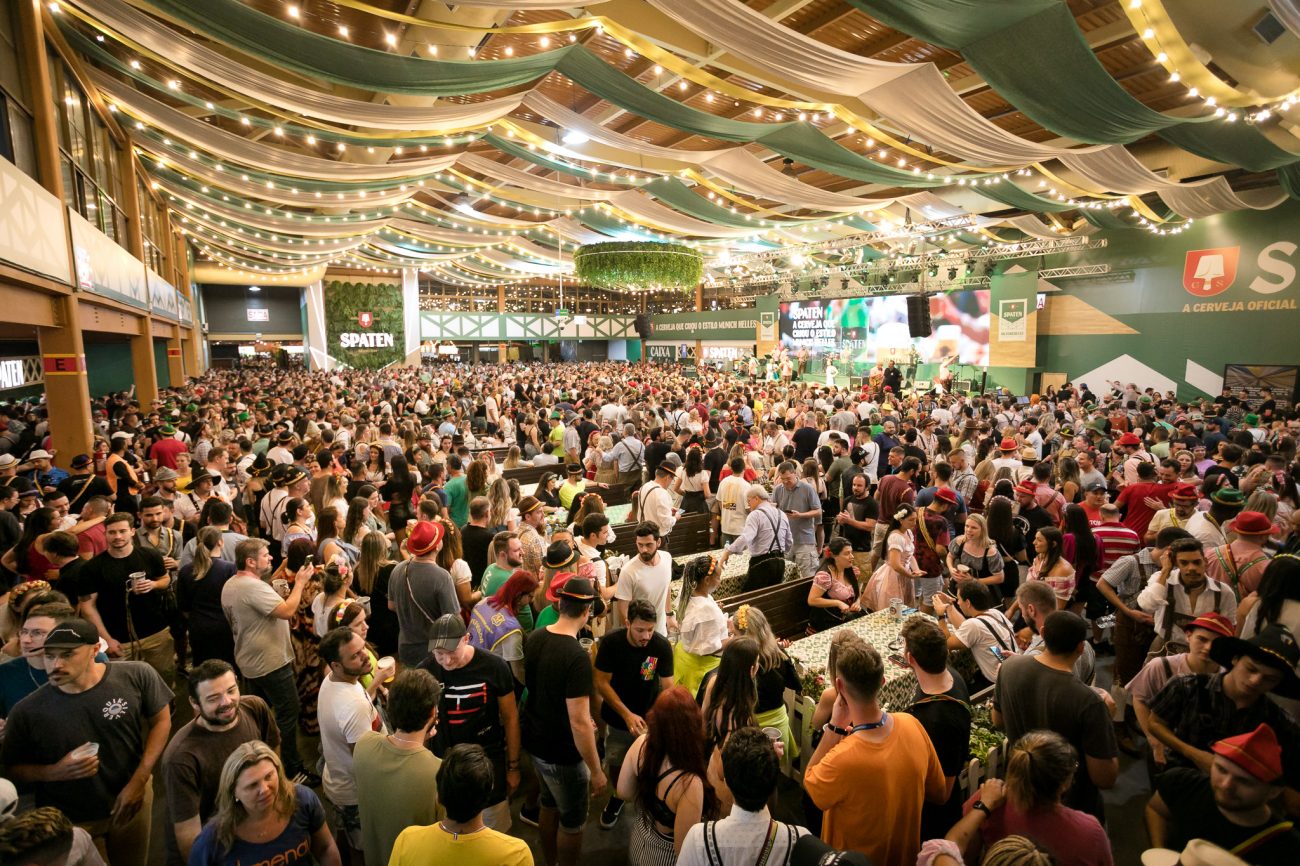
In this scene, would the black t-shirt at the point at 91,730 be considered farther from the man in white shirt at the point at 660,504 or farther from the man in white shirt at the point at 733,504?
the man in white shirt at the point at 733,504

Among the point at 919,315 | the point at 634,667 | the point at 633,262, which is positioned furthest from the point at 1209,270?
the point at 634,667

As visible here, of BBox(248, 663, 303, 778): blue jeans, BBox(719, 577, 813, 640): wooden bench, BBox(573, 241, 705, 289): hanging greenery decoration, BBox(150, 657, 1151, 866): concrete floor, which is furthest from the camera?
BBox(573, 241, 705, 289): hanging greenery decoration

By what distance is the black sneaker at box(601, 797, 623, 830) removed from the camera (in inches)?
118

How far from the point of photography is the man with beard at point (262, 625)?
10.1 ft

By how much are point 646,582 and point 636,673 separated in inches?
27.6

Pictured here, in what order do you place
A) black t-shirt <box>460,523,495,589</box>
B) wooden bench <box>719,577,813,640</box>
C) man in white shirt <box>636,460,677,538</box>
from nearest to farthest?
wooden bench <box>719,577,813,640</box> < black t-shirt <box>460,523,495,589</box> < man in white shirt <box>636,460,677,538</box>

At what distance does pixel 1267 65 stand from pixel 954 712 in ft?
32.2

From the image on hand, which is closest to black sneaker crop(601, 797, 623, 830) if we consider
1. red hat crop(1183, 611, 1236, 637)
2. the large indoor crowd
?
the large indoor crowd

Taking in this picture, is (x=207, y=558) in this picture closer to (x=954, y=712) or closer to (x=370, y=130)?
(x=954, y=712)

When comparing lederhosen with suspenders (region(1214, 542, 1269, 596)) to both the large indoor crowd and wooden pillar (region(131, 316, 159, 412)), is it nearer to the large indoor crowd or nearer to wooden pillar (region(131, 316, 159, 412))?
the large indoor crowd

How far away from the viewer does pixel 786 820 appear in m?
3.13

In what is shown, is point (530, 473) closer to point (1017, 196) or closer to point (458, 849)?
point (458, 849)

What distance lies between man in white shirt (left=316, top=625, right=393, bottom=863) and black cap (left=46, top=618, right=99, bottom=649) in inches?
29.7

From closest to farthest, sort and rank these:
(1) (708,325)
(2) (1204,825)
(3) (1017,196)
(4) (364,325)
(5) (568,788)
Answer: (2) (1204,825) < (5) (568,788) < (3) (1017,196) < (4) (364,325) < (1) (708,325)
